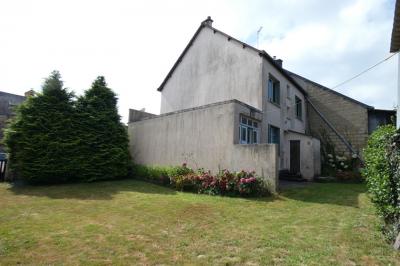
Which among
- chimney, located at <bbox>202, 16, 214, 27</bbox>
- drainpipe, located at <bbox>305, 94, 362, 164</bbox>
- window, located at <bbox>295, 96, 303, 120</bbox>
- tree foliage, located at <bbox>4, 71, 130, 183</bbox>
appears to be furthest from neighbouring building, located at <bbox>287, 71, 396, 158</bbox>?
tree foliage, located at <bbox>4, 71, 130, 183</bbox>

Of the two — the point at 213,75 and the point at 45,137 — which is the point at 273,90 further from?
the point at 45,137

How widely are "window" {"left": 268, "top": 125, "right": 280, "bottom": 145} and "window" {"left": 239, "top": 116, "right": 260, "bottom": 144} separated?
6.75 feet

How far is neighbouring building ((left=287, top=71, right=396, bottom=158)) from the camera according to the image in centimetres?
2019

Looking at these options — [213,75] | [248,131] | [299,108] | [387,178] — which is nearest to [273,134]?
[248,131]

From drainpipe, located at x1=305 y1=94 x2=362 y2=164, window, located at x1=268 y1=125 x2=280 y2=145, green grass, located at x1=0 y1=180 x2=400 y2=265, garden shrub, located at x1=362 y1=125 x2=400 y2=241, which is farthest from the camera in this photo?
drainpipe, located at x1=305 y1=94 x2=362 y2=164

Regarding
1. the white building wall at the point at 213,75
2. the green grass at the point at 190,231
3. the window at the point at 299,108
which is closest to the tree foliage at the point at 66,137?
the green grass at the point at 190,231

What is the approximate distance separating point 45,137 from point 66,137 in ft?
3.35

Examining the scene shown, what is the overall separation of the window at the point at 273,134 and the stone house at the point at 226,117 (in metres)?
0.07

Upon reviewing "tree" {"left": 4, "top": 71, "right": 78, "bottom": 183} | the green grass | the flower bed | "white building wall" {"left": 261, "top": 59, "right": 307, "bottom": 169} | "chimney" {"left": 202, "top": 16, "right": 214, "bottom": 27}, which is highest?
"chimney" {"left": 202, "top": 16, "right": 214, "bottom": 27}

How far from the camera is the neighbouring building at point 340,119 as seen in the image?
2019cm

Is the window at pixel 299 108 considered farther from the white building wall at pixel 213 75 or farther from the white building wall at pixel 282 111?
the white building wall at pixel 213 75

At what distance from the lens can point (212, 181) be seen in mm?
11445

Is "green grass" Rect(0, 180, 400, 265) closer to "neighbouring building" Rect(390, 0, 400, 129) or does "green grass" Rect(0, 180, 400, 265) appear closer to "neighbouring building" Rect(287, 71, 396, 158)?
"neighbouring building" Rect(390, 0, 400, 129)

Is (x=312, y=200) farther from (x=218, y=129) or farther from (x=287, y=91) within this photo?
(x=287, y=91)
